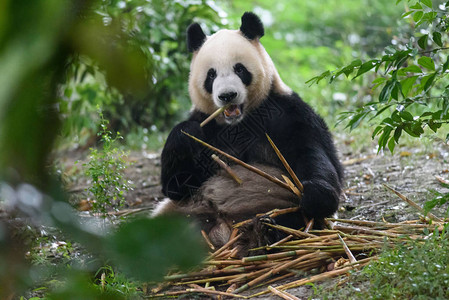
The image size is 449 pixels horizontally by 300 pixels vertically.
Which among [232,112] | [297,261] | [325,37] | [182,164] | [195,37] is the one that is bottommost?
[325,37]

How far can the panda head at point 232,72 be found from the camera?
13.3 feet

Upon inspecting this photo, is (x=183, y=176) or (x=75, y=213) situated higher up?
(x=75, y=213)

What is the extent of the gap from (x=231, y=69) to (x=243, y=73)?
0.11 m

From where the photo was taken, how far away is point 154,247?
0.44 metres

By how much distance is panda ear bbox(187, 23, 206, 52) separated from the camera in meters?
4.45

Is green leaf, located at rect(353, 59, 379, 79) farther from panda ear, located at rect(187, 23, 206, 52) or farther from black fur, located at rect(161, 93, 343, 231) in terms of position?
panda ear, located at rect(187, 23, 206, 52)

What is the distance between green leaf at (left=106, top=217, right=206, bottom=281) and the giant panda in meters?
3.09

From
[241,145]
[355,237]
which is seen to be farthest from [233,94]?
[355,237]

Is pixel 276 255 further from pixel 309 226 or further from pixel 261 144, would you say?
pixel 261 144

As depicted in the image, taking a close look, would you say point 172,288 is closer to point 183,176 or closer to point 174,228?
point 183,176

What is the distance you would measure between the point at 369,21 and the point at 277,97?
8.53 m

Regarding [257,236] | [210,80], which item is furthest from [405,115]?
[210,80]

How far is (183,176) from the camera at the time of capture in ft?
13.7

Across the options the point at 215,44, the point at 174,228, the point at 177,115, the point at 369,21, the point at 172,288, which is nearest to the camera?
the point at 174,228
